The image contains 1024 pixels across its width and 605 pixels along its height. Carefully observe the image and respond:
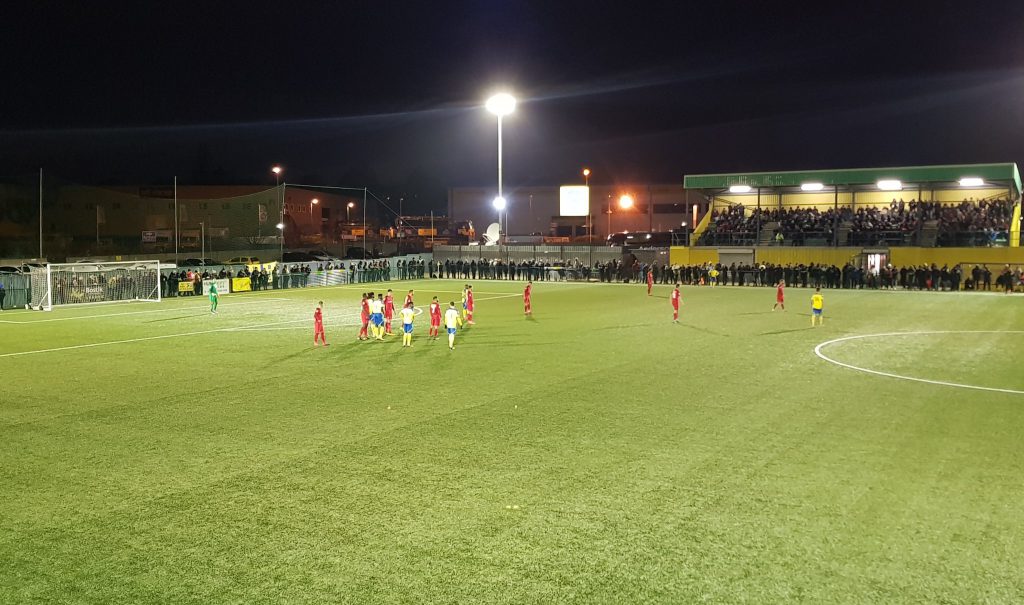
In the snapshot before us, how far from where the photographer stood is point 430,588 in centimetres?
567

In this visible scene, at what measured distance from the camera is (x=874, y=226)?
157ft

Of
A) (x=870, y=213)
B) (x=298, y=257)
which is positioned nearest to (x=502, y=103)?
(x=298, y=257)

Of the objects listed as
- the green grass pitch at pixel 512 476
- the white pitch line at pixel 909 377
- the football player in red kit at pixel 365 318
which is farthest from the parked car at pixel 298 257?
the white pitch line at pixel 909 377

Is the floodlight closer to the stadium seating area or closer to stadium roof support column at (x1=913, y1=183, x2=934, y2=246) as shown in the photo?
the stadium seating area

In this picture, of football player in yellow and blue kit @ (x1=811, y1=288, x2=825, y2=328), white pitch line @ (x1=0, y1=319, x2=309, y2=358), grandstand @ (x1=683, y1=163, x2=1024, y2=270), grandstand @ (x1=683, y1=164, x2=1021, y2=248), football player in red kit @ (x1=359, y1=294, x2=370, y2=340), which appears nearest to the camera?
white pitch line @ (x1=0, y1=319, x2=309, y2=358)

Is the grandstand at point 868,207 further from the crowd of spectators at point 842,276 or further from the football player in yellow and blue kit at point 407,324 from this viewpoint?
the football player in yellow and blue kit at point 407,324

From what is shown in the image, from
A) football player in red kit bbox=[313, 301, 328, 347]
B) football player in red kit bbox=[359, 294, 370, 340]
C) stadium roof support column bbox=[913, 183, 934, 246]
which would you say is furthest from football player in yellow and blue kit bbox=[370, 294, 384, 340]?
stadium roof support column bbox=[913, 183, 934, 246]

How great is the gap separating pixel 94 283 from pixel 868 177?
147 feet

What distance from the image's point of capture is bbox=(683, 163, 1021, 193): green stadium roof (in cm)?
4491

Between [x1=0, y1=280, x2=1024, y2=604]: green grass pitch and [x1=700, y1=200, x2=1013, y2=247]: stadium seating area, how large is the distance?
101ft

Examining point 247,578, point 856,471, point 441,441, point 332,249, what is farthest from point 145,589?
point 332,249

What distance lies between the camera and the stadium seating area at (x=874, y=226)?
146 ft

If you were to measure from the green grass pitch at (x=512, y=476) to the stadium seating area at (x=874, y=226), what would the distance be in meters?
30.8

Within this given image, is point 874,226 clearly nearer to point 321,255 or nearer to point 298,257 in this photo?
point 321,255
